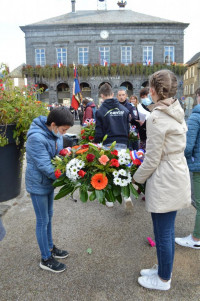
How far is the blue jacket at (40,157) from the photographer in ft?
7.49

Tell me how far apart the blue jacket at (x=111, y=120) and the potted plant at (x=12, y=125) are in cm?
119

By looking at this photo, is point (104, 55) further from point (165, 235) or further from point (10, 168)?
point (165, 235)

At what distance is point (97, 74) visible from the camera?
1093 inches

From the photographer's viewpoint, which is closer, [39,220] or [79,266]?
[39,220]

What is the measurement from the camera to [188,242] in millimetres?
3055

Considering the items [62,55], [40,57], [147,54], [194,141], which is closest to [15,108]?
[194,141]

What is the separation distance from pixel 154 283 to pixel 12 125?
10.4 ft

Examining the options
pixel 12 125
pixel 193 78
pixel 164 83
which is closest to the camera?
pixel 164 83

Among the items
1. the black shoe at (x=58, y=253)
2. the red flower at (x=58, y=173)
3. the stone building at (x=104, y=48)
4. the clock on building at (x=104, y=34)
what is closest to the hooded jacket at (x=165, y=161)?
the red flower at (x=58, y=173)

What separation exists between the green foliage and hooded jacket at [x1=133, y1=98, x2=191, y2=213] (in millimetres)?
2584

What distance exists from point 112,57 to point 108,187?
93.2 ft

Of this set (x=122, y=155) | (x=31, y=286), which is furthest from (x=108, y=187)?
(x=31, y=286)

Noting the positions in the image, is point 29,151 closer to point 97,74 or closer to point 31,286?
point 31,286

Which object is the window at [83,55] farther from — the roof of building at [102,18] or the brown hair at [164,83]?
the brown hair at [164,83]
